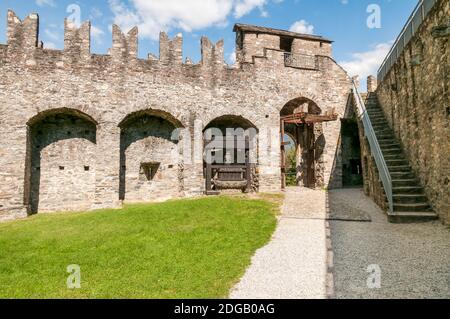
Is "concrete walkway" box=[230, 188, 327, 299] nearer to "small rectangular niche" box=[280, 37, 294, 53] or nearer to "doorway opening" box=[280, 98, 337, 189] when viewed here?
"doorway opening" box=[280, 98, 337, 189]

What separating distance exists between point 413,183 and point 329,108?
7.48 metres

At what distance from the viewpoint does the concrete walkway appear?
15.3ft

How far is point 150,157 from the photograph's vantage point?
47.4 feet

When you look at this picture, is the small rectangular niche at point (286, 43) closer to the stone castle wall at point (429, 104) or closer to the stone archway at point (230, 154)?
the stone archway at point (230, 154)

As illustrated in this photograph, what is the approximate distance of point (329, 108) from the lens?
53.3ft

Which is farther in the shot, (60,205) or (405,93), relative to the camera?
(60,205)

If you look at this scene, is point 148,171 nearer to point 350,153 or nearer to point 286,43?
point 350,153

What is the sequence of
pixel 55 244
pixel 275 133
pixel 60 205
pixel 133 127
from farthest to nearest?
pixel 275 133 < pixel 133 127 < pixel 60 205 < pixel 55 244

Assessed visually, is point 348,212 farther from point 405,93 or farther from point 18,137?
point 18,137

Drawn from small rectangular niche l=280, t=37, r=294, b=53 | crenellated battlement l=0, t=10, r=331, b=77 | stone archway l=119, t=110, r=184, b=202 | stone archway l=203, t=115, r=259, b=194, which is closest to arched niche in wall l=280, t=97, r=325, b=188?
stone archway l=203, t=115, r=259, b=194

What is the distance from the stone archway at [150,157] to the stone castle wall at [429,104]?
9488mm

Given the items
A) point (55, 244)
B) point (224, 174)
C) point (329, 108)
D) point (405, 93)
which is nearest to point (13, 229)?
point (55, 244)

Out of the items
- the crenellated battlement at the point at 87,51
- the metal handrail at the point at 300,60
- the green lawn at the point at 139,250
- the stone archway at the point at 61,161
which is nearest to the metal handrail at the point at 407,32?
the metal handrail at the point at 300,60

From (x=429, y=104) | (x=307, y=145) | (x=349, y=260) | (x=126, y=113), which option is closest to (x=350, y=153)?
(x=307, y=145)
